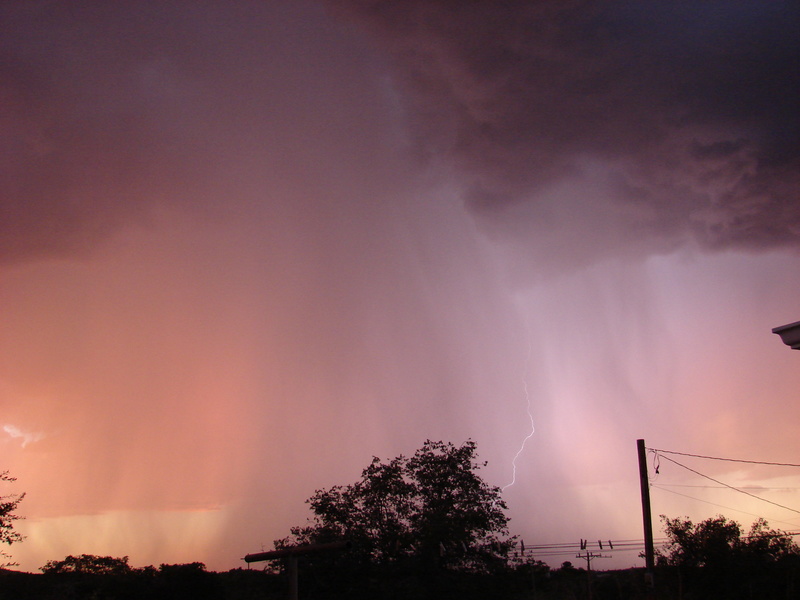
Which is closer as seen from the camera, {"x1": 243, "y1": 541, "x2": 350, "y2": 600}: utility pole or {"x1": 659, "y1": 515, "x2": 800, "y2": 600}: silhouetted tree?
{"x1": 243, "y1": 541, "x2": 350, "y2": 600}: utility pole

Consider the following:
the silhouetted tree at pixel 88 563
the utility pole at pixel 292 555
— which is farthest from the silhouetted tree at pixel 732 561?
the silhouetted tree at pixel 88 563

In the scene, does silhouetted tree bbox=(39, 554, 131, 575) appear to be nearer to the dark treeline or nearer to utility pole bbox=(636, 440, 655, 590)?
the dark treeline

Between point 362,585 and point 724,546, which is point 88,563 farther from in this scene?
point 724,546

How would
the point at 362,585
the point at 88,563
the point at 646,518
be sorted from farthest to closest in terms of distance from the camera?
1. the point at 88,563
2. the point at 362,585
3. the point at 646,518

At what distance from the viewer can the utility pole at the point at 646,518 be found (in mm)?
23388

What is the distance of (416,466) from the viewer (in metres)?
35.0

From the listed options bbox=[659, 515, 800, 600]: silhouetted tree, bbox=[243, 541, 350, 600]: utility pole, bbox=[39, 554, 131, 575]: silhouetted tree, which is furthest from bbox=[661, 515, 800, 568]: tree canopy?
bbox=[39, 554, 131, 575]: silhouetted tree

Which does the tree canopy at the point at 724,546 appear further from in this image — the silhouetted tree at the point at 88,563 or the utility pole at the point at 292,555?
the silhouetted tree at the point at 88,563

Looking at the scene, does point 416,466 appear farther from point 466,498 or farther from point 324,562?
point 324,562

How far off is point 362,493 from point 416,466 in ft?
11.8

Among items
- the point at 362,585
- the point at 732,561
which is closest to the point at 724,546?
the point at 732,561

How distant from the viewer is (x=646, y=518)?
24.5 meters

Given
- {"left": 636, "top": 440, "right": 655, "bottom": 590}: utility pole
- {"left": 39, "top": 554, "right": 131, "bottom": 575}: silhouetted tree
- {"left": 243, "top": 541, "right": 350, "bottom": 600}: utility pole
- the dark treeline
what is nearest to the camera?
{"left": 243, "top": 541, "right": 350, "bottom": 600}: utility pole

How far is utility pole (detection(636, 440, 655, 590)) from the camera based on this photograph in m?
23.4
